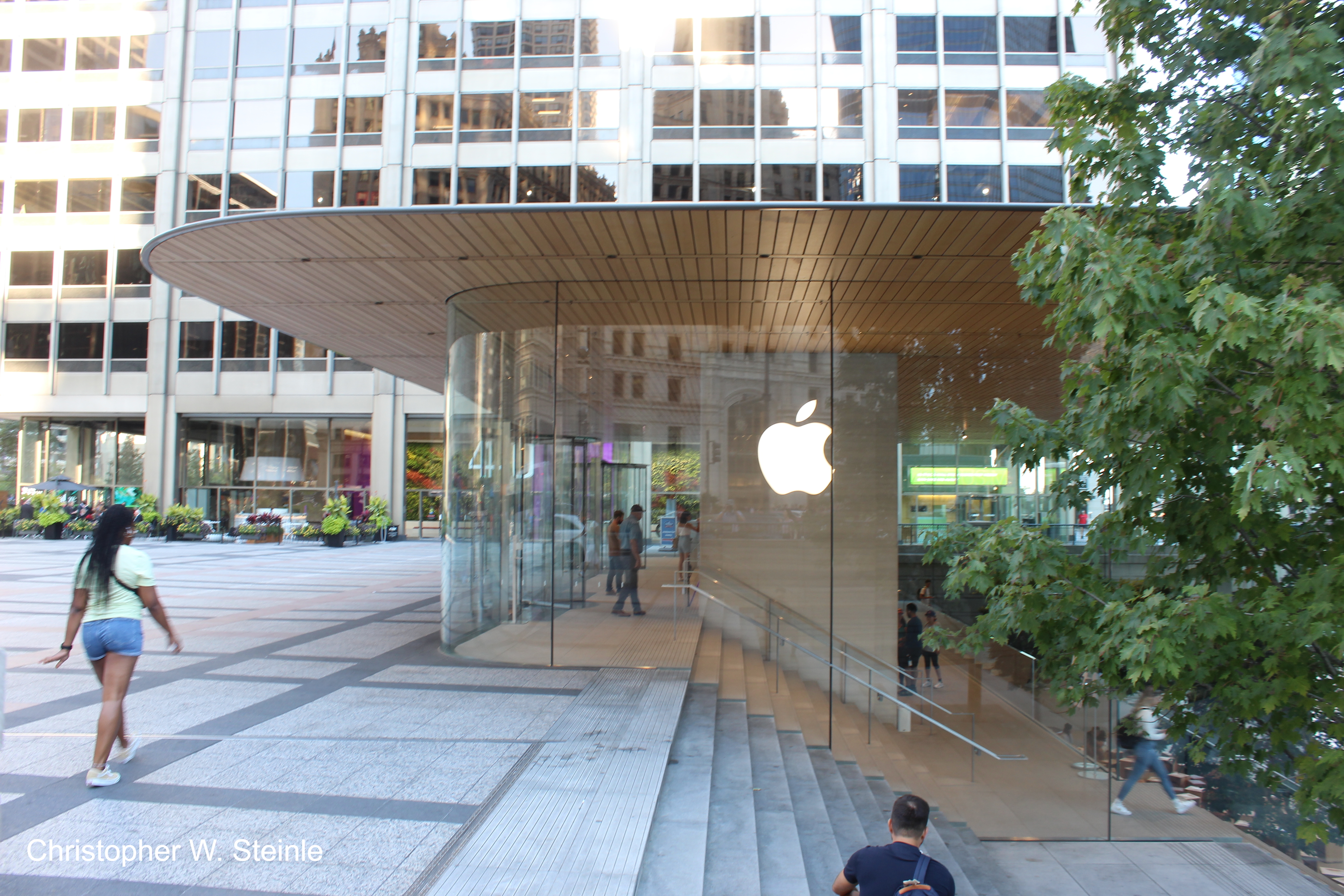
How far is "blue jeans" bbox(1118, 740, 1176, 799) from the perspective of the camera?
885cm

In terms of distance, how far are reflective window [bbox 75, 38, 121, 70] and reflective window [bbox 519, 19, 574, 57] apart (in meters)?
20.7

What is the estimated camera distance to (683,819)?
480 cm

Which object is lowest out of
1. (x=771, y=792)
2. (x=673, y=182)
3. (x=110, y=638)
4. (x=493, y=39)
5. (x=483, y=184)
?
(x=771, y=792)

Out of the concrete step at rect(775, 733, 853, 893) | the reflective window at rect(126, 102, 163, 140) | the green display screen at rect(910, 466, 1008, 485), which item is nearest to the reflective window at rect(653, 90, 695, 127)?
the green display screen at rect(910, 466, 1008, 485)

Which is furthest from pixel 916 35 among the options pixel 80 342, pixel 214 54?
pixel 80 342

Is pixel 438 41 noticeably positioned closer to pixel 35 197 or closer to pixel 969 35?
pixel 969 35

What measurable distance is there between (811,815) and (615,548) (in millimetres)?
4600

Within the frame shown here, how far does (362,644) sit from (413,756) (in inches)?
204

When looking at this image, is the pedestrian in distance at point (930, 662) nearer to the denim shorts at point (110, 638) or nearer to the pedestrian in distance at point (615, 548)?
the pedestrian in distance at point (615, 548)

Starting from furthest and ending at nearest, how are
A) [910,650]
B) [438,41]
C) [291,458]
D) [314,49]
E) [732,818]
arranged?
[291,458], [314,49], [438,41], [910,650], [732,818]

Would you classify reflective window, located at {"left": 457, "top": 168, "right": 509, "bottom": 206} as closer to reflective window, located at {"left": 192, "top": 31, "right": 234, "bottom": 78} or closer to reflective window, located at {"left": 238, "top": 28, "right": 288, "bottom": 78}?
reflective window, located at {"left": 238, "top": 28, "right": 288, "bottom": 78}

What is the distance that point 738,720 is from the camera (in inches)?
295

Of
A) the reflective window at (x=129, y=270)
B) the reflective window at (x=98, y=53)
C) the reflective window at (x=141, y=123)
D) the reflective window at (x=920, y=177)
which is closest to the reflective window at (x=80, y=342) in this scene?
the reflective window at (x=129, y=270)

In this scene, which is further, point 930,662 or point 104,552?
point 930,662
